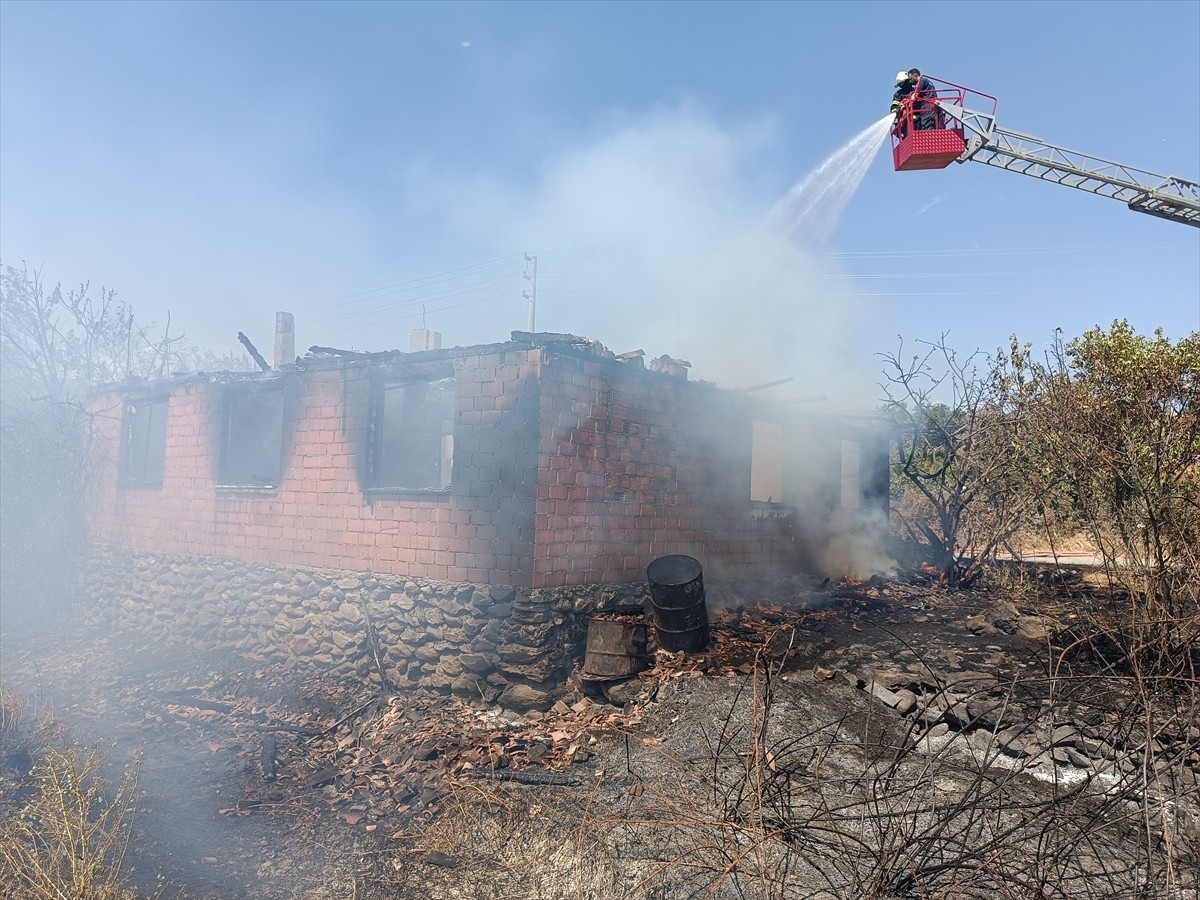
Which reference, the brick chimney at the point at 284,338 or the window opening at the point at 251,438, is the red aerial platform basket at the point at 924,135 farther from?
the brick chimney at the point at 284,338

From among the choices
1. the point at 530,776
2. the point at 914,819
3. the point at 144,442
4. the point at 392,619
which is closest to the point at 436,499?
the point at 392,619

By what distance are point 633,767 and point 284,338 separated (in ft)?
46.6

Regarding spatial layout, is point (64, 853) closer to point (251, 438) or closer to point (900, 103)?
point (251, 438)

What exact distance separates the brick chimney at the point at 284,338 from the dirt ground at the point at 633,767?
8107 mm

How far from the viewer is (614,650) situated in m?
7.35

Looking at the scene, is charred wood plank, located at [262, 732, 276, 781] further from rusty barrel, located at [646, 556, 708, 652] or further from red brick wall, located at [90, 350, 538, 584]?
rusty barrel, located at [646, 556, 708, 652]

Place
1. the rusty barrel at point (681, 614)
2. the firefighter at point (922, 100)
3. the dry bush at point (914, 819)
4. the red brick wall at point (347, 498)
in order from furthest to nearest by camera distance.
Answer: the firefighter at point (922, 100) < the rusty barrel at point (681, 614) < the red brick wall at point (347, 498) < the dry bush at point (914, 819)

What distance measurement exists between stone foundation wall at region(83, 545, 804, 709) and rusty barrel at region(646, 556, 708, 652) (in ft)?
1.86

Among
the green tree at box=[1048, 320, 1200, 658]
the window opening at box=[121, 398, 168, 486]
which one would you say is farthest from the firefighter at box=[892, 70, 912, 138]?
the window opening at box=[121, 398, 168, 486]

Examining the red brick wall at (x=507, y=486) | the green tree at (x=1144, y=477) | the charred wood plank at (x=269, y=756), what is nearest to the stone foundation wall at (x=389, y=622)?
the red brick wall at (x=507, y=486)

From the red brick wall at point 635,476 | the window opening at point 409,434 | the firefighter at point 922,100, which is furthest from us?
the firefighter at point 922,100

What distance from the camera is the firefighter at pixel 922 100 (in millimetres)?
9672

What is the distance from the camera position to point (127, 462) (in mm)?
12523

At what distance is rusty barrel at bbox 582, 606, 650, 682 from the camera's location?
7312mm
